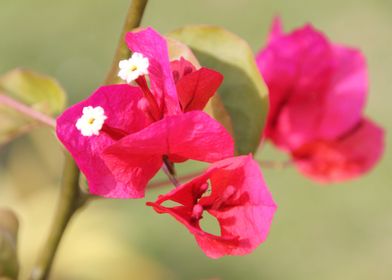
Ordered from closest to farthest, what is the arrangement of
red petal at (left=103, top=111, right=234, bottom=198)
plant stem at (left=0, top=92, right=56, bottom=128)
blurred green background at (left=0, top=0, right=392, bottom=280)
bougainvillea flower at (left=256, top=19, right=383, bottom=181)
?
red petal at (left=103, top=111, right=234, bottom=198) < plant stem at (left=0, top=92, right=56, bottom=128) < bougainvillea flower at (left=256, top=19, right=383, bottom=181) < blurred green background at (left=0, top=0, right=392, bottom=280)

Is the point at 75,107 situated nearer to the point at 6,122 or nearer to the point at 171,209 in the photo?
the point at 171,209

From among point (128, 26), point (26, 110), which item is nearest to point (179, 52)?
point (128, 26)

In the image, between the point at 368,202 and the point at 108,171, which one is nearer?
the point at 108,171

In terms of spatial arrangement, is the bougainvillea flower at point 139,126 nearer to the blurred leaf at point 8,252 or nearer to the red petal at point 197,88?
the red petal at point 197,88

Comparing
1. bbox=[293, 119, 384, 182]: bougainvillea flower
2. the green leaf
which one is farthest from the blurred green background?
the green leaf

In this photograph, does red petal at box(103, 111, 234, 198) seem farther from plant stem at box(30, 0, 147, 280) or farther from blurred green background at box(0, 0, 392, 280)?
blurred green background at box(0, 0, 392, 280)

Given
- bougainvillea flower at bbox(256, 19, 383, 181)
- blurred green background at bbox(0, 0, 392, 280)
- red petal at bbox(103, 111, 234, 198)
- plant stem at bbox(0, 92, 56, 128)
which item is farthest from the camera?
blurred green background at bbox(0, 0, 392, 280)

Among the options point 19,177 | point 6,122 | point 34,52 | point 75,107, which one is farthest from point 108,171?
point 34,52
